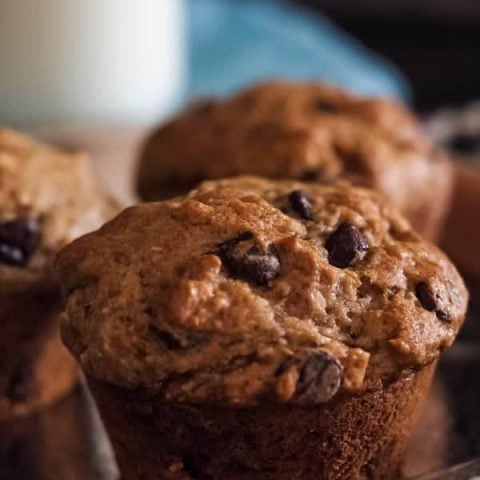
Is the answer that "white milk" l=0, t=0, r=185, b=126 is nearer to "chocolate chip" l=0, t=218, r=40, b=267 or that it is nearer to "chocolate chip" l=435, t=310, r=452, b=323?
"chocolate chip" l=0, t=218, r=40, b=267

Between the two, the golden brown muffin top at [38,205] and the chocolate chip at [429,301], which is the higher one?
the chocolate chip at [429,301]

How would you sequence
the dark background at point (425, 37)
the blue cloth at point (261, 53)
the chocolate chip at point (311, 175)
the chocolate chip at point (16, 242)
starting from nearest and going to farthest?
the chocolate chip at point (16, 242) → the chocolate chip at point (311, 175) → the blue cloth at point (261, 53) → the dark background at point (425, 37)

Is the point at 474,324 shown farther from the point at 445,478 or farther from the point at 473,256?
the point at 445,478

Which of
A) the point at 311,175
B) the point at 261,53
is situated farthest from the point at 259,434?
the point at 261,53

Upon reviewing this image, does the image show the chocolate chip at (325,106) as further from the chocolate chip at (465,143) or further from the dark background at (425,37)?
the dark background at (425,37)

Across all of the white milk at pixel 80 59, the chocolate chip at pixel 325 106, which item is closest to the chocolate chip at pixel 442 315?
the chocolate chip at pixel 325 106

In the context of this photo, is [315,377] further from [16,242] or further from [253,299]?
[16,242]

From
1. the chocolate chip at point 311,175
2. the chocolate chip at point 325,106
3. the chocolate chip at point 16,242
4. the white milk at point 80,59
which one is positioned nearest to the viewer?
the chocolate chip at point 16,242
